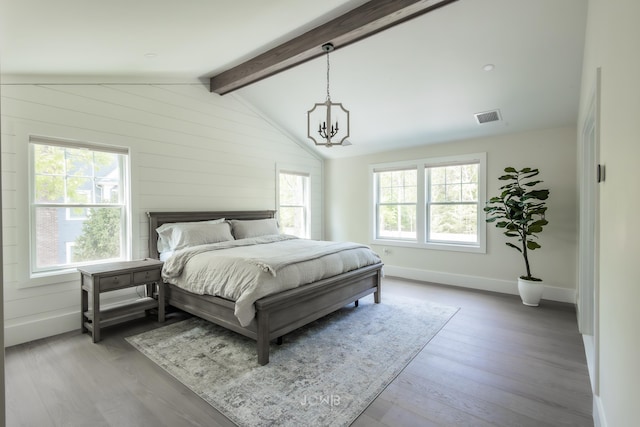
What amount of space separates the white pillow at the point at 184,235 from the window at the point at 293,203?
1.89 m

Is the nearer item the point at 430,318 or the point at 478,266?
the point at 430,318

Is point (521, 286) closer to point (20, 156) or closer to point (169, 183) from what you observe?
point (169, 183)

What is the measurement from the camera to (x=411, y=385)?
232 centimetres

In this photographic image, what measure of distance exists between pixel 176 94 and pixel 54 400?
3.58 metres

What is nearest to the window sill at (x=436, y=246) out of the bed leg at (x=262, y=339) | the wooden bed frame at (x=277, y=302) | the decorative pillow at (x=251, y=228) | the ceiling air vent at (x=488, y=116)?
the wooden bed frame at (x=277, y=302)

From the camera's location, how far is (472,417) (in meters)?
1.98

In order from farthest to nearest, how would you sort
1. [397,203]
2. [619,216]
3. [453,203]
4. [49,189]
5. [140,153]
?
[397,203] < [453,203] < [140,153] < [49,189] < [619,216]

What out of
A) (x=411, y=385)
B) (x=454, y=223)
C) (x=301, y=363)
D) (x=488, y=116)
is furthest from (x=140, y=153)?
(x=454, y=223)

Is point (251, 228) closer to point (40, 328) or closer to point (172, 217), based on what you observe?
point (172, 217)

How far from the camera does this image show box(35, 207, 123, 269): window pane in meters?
3.19

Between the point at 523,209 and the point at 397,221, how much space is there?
212cm

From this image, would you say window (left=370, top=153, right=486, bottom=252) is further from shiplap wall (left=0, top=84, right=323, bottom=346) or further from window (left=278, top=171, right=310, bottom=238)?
shiplap wall (left=0, top=84, right=323, bottom=346)

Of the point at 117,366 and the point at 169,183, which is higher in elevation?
the point at 169,183

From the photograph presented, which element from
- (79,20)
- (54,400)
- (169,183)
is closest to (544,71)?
(79,20)
